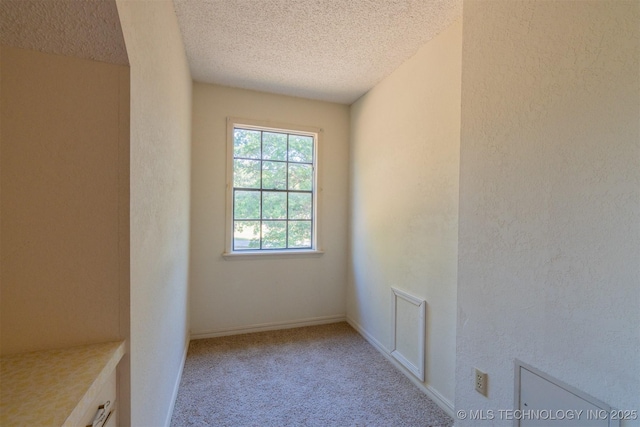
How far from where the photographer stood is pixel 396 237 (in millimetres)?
2348

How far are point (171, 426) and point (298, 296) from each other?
1.61 meters

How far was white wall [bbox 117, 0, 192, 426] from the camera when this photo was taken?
94 centimetres

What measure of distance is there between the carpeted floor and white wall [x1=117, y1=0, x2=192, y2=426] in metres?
0.31

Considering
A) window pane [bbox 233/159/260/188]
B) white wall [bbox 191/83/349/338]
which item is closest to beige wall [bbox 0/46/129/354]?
white wall [bbox 191/83/349/338]

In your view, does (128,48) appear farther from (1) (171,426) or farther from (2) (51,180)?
(1) (171,426)

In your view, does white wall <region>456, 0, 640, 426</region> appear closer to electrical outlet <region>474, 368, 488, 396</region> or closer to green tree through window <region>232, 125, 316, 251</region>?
electrical outlet <region>474, 368, 488, 396</region>

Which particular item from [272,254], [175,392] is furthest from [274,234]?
[175,392]

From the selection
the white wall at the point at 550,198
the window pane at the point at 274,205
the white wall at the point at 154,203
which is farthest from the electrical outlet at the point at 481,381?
the window pane at the point at 274,205

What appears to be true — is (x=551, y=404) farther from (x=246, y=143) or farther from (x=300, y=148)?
(x=246, y=143)

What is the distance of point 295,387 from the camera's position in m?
2.00

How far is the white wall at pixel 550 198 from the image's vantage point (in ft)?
2.96

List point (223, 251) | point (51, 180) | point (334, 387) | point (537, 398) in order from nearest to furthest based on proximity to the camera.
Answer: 1. point (51, 180)
2. point (537, 398)
3. point (334, 387)
4. point (223, 251)

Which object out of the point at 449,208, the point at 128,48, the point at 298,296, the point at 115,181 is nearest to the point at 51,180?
the point at 115,181

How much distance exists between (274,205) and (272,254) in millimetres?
548
